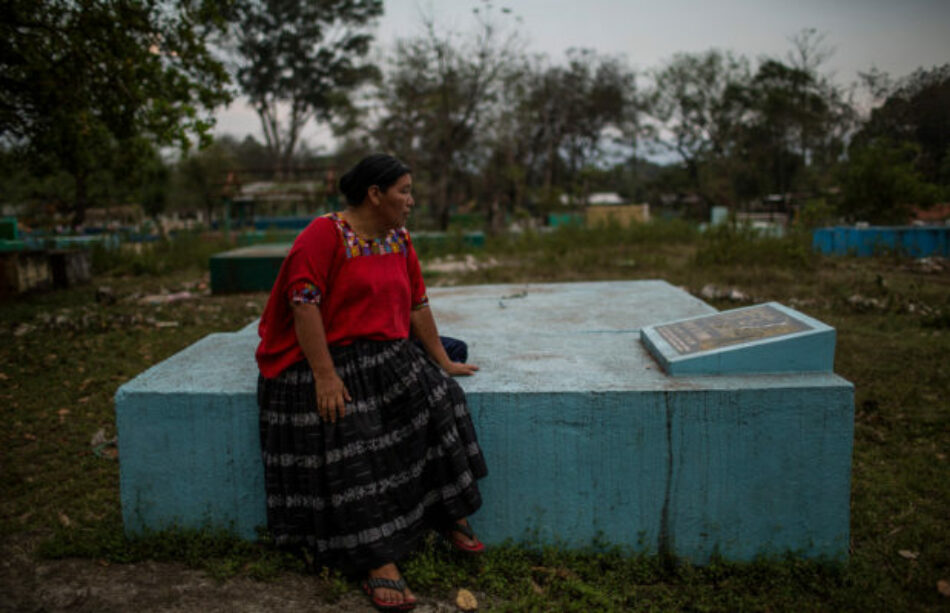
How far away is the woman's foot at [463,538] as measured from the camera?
8.18 feet

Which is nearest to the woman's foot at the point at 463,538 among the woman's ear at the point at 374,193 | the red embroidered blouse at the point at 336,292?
the red embroidered blouse at the point at 336,292

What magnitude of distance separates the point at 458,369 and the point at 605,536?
0.88 m

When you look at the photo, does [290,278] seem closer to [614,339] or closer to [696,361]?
[696,361]

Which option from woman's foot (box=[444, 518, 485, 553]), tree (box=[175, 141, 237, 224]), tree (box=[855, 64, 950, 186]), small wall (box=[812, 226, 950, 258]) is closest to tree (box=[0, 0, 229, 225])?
woman's foot (box=[444, 518, 485, 553])

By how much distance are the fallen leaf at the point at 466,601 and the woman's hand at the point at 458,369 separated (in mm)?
836

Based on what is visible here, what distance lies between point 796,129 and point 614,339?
111ft

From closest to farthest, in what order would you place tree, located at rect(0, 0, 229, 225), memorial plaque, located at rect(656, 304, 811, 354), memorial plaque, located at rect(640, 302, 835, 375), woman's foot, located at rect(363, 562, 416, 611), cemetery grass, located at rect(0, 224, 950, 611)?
woman's foot, located at rect(363, 562, 416, 611) → cemetery grass, located at rect(0, 224, 950, 611) → memorial plaque, located at rect(640, 302, 835, 375) → memorial plaque, located at rect(656, 304, 811, 354) → tree, located at rect(0, 0, 229, 225)

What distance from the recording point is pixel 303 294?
7.39 feet

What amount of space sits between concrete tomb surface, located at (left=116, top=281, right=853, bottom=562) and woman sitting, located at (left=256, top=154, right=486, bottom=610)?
0.65ft

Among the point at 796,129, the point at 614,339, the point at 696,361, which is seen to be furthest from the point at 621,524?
the point at 796,129

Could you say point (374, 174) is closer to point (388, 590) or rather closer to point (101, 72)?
point (388, 590)

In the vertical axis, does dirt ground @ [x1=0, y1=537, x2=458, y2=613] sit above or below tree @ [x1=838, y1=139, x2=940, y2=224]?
below

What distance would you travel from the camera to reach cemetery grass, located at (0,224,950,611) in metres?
2.41

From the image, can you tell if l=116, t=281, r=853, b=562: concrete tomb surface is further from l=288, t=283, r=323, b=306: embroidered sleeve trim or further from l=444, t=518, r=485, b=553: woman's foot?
l=288, t=283, r=323, b=306: embroidered sleeve trim
